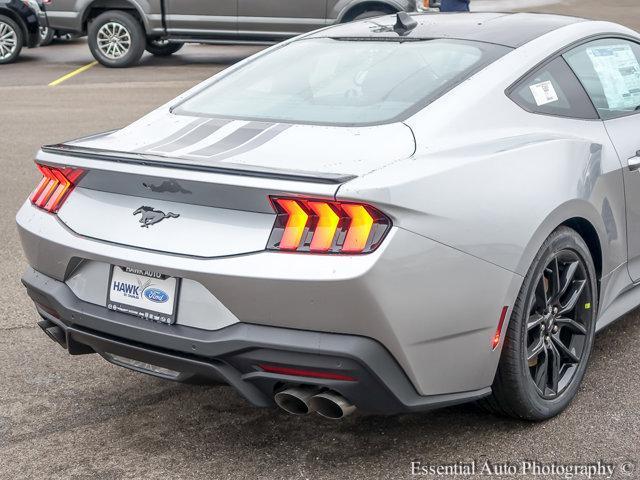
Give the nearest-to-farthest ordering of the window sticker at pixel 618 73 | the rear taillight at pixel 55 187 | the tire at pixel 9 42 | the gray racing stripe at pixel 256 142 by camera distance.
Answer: the gray racing stripe at pixel 256 142 < the rear taillight at pixel 55 187 < the window sticker at pixel 618 73 < the tire at pixel 9 42

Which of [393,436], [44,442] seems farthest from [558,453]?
[44,442]

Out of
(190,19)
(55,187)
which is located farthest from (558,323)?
(190,19)

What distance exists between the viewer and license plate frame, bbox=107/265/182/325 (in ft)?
10.3

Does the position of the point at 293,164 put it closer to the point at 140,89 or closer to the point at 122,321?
the point at 122,321

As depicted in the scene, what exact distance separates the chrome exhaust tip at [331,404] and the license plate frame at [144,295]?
1.70 ft

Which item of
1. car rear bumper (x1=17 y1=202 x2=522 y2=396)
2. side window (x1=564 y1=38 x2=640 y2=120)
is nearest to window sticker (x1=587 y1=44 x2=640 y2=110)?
side window (x1=564 y1=38 x2=640 y2=120)

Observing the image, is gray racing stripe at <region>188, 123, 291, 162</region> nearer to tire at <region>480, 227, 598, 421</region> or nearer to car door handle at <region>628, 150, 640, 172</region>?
tire at <region>480, 227, 598, 421</region>

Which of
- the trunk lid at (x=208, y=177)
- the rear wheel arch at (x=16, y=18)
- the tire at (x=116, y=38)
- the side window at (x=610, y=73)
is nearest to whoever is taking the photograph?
the trunk lid at (x=208, y=177)

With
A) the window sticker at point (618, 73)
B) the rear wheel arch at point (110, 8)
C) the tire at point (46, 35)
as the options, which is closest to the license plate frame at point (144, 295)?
the window sticker at point (618, 73)

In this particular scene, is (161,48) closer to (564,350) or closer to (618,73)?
(618,73)

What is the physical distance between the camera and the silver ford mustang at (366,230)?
2.96 meters

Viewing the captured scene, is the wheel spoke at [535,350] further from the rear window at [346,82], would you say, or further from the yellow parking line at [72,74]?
the yellow parking line at [72,74]

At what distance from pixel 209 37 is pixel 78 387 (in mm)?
11376

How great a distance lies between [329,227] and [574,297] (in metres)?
1.24
